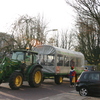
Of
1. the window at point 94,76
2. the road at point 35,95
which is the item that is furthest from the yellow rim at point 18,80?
→ the window at point 94,76

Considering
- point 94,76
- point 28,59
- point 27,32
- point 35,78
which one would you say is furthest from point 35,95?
point 27,32

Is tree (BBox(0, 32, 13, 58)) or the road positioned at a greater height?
tree (BBox(0, 32, 13, 58))

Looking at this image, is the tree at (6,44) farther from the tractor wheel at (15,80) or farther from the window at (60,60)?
the tractor wheel at (15,80)

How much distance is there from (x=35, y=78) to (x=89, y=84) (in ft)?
14.5

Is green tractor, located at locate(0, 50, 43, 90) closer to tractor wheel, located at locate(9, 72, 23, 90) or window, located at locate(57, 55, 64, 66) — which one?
tractor wheel, located at locate(9, 72, 23, 90)

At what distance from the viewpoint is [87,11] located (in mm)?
16312

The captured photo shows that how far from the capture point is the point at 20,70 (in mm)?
12125

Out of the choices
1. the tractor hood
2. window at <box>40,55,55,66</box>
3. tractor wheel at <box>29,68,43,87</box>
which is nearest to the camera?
the tractor hood

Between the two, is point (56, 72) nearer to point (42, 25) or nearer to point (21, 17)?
point (21, 17)

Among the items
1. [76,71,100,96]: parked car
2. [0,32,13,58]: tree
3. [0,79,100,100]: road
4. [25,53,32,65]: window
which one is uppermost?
[0,32,13,58]: tree

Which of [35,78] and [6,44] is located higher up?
[6,44]

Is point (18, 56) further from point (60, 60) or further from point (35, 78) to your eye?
point (60, 60)

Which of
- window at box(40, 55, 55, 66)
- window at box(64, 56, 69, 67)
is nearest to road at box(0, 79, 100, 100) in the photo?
window at box(40, 55, 55, 66)

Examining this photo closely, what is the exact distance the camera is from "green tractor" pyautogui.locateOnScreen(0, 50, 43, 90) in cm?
1127
